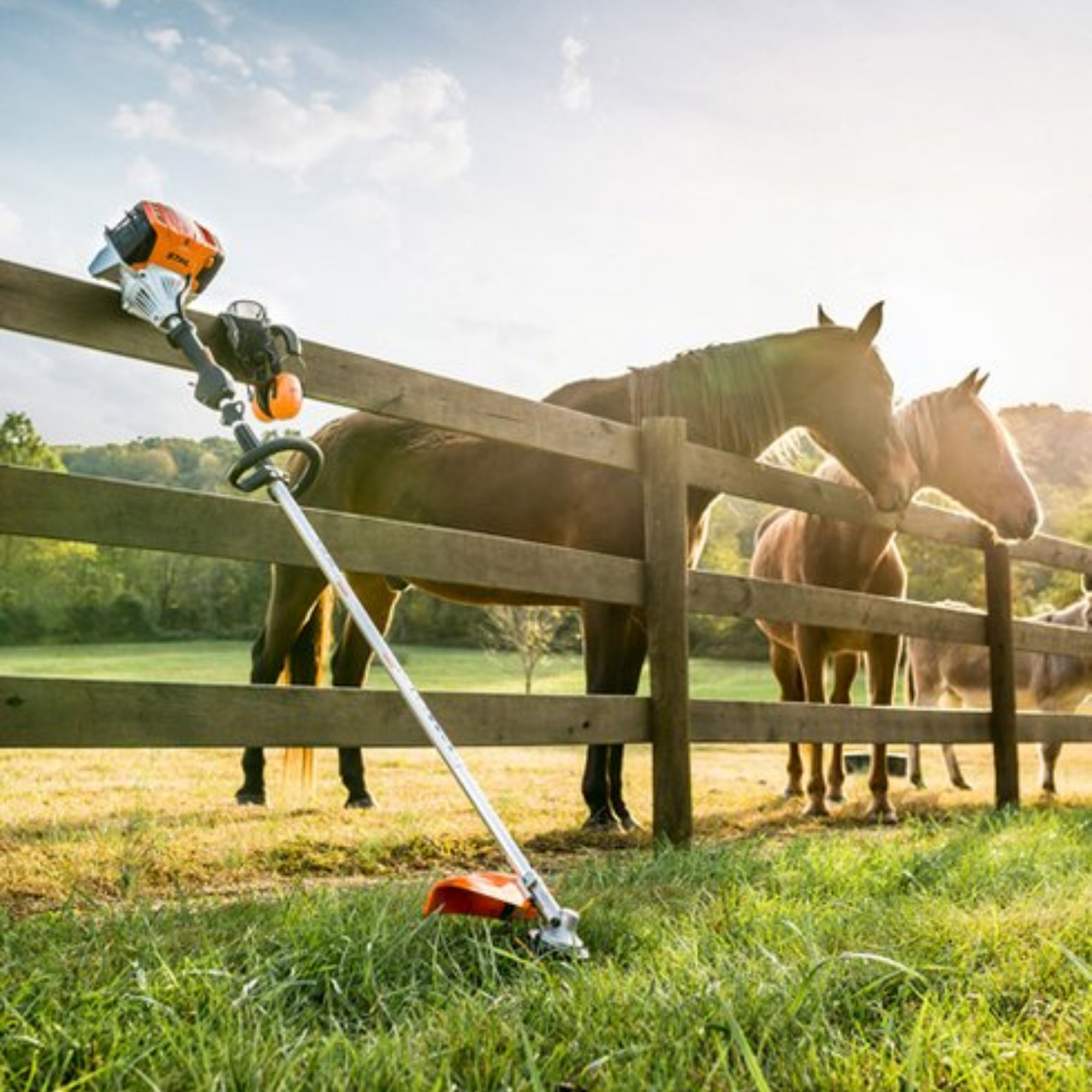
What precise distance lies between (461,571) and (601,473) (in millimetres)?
1863

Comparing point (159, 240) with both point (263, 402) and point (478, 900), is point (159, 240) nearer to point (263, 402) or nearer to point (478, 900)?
point (263, 402)

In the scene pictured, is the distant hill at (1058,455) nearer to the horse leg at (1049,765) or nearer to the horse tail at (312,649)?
the horse leg at (1049,765)

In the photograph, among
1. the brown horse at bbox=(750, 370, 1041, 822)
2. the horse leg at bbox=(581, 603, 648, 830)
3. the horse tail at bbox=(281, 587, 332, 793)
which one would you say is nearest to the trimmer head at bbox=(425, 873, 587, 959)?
the horse leg at bbox=(581, 603, 648, 830)

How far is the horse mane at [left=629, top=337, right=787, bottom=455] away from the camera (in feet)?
19.1

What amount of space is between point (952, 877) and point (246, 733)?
2.13m

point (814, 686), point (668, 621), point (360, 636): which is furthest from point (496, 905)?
point (814, 686)

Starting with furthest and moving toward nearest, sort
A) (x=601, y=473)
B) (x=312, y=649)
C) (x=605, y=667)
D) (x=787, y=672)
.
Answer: (x=787, y=672) → (x=312, y=649) → (x=601, y=473) → (x=605, y=667)

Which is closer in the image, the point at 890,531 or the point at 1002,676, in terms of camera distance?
the point at 890,531

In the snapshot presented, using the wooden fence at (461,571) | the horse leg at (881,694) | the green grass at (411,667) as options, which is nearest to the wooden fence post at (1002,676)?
the wooden fence at (461,571)

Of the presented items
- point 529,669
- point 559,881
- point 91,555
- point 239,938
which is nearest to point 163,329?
point 239,938

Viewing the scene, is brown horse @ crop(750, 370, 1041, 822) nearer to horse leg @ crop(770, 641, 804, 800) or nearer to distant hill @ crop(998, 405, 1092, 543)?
horse leg @ crop(770, 641, 804, 800)

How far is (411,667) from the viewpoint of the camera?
119 feet

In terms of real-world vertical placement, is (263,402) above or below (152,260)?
below

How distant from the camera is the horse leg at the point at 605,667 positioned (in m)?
5.34
